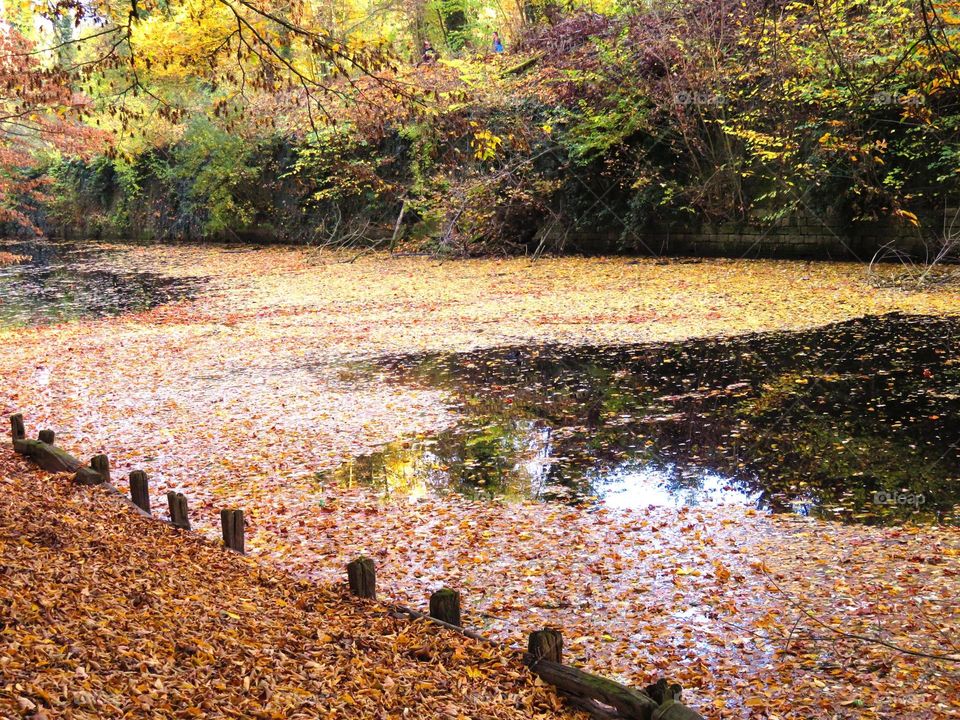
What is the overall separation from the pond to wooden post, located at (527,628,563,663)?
3183mm

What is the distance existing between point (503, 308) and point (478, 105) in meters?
8.31

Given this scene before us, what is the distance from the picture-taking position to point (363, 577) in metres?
5.27

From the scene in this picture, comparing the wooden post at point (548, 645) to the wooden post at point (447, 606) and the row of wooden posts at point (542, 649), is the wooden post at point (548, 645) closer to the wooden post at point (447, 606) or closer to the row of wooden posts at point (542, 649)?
the row of wooden posts at point (542, 649)

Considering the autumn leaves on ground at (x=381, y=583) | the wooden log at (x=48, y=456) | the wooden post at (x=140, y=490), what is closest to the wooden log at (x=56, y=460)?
the wooden log at (x=48, y=456)

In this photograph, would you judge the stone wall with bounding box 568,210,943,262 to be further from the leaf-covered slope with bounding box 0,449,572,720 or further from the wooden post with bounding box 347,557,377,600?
the leaf-covered slope with bounding box 0,449,572,720

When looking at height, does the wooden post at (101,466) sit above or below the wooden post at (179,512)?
above

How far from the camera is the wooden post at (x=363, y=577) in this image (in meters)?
5.25

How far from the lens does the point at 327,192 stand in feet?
94.9

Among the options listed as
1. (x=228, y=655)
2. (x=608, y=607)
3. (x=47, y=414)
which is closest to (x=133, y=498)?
(x=228, y=655)

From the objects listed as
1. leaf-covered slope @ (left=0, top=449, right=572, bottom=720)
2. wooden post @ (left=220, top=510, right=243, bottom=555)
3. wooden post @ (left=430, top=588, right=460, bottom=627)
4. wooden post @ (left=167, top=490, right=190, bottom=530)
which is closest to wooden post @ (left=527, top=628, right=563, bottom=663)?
leaf-covered slope @ (left=0, top=449, right=572, bottom=720)

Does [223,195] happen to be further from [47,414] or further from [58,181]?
[47,414]

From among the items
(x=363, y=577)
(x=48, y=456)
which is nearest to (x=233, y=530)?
(x=363, y=577)

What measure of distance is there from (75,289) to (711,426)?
19.5 metres

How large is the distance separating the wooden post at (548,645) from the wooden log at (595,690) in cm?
3
